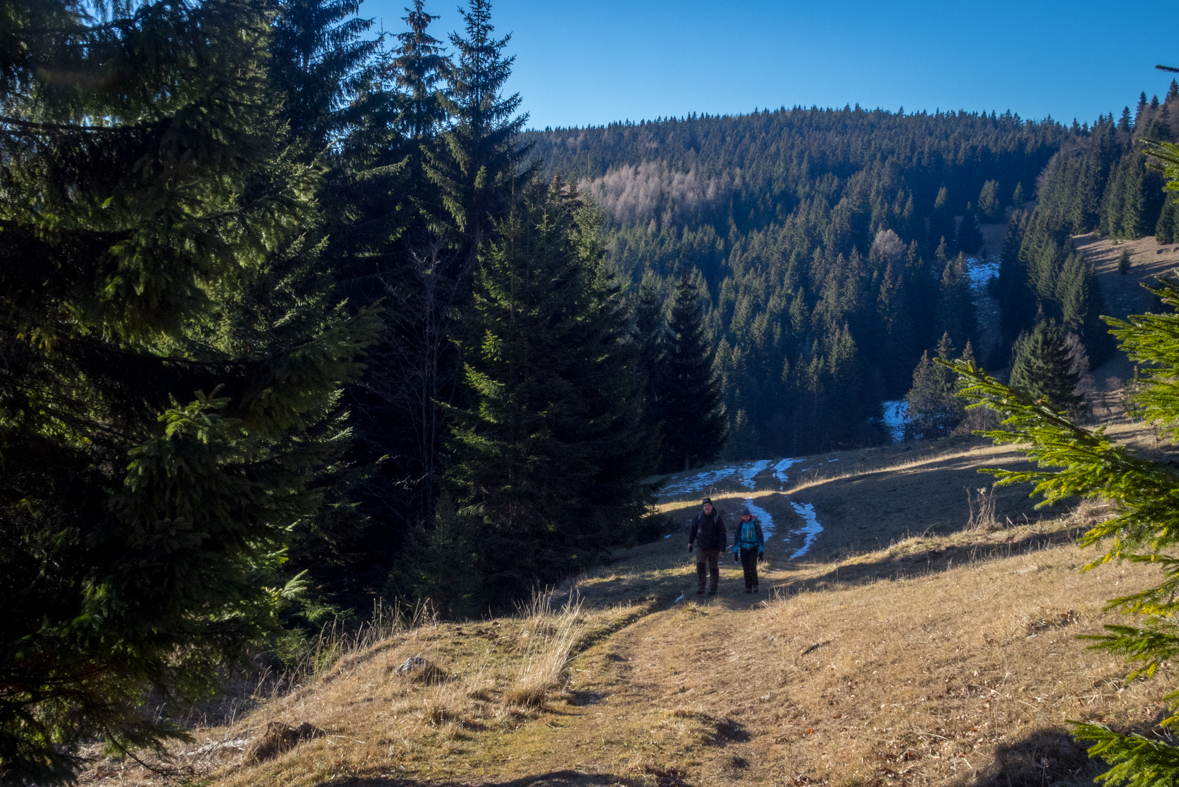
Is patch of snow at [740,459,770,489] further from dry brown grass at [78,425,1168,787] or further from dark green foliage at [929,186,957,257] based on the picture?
dark green foliage at [929,186,957,257]

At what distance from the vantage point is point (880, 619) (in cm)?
809

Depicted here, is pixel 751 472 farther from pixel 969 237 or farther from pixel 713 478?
pixel 969 237

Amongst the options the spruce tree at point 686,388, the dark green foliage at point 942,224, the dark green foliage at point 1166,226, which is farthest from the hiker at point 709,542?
the dark green foliage at point 942,224

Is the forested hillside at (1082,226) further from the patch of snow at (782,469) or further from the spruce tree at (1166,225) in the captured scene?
the patch of snow at (782,469)

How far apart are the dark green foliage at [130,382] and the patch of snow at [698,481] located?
2904 centimetres

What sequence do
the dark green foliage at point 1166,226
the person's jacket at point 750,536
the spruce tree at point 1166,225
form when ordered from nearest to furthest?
1. the person's jacket at point 750,536
2. the dark green foliage at point 1166,226
3. the spruce tree at point 1166,225

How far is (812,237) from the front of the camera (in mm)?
128250

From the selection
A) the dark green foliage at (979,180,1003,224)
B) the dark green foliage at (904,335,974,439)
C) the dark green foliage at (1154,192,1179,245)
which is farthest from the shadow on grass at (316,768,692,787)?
the dark green foliage at (979,180,1003,224)

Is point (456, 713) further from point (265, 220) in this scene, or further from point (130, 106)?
point (130, 106)

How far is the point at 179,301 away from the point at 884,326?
11042 cm

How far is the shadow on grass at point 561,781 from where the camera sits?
16.3 feet

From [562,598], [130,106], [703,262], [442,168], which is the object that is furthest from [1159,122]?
[130,106]

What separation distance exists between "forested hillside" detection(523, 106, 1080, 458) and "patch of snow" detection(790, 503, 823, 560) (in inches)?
645

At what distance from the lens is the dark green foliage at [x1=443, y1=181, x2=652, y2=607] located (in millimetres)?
16531
